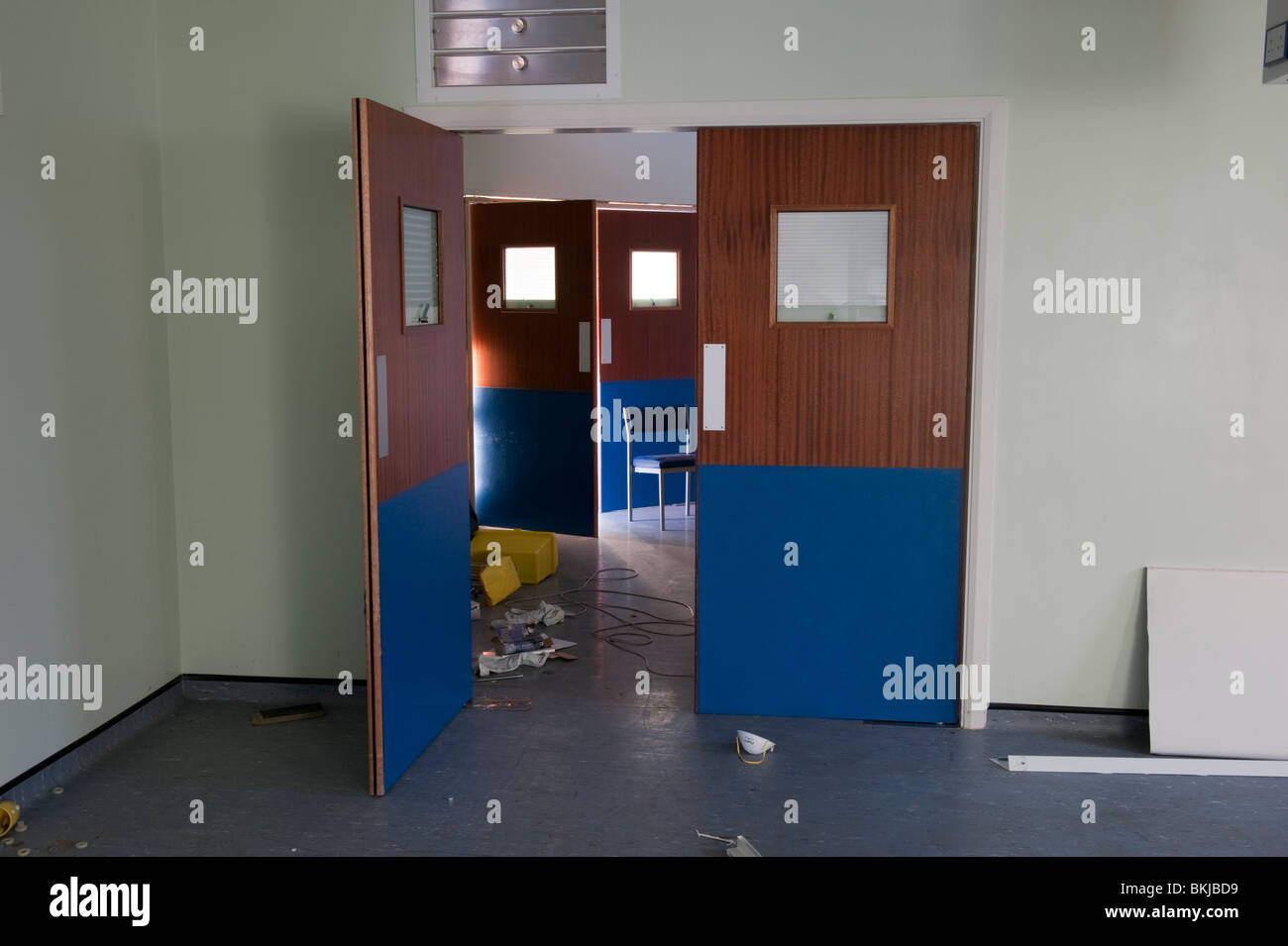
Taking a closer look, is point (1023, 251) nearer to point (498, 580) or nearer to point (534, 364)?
point (498, 580)

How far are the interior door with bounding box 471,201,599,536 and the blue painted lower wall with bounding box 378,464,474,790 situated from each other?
9.37 feet

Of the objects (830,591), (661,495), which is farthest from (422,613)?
(661,495)

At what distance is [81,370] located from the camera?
391cm

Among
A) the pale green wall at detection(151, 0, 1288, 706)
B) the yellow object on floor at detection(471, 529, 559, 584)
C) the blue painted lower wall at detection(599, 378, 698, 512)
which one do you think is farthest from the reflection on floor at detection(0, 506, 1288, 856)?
the blue painted lower wall at detection(599, 378, 698, 512)

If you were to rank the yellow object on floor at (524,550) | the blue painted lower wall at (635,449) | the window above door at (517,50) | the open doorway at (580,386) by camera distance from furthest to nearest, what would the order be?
the blue painted lower wall at (635,449), the open doorway at (580,386), the yellow object on floor at (524,550), the window above door at (517,50)

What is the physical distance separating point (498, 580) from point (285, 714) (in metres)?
1.75

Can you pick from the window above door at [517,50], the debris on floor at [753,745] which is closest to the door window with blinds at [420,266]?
the window above door at [517,50]

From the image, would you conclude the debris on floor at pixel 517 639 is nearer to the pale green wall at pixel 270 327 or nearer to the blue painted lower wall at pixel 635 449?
the pale green wall at pixel 270 327

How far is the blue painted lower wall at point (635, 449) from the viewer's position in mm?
7820

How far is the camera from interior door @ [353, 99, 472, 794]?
355 centimetres

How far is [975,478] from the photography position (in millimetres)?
4246

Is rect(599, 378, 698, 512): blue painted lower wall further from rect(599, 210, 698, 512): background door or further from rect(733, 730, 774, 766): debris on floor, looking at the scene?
rect(733, 730, 774, 766): debris on floor

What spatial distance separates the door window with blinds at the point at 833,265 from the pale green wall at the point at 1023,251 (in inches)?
17.0

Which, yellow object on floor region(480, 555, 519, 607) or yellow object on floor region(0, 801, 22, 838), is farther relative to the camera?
yellow object on floor region(480, 555, 519, 607)
